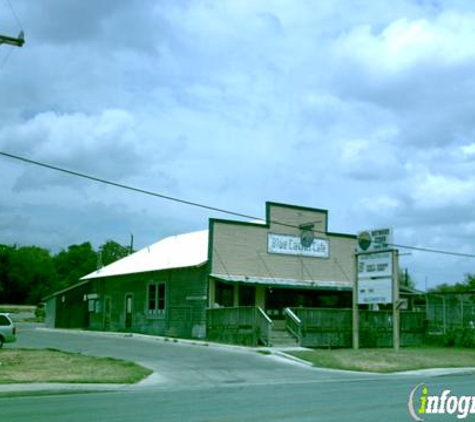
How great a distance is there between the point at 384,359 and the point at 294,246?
12582mm

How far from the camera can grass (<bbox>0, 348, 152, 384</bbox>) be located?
19391 millimetres

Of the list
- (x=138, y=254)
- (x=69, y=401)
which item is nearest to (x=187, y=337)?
(x=138, y=254)

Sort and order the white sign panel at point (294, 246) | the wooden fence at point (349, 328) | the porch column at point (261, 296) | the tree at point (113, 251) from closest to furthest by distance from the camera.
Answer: the wooden fence at point (349, 328), the porch column at point (261, 296), the white sign panel at point (294, 246), the tree at point (113, 251)

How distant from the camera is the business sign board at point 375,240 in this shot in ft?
105

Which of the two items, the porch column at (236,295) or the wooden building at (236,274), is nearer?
the wooden building at (236,274)

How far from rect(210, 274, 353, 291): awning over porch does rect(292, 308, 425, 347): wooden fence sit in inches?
148

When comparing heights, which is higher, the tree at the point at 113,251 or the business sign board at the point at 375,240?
the tree at the point at 113,251

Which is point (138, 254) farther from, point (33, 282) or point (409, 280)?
point (33, 282)

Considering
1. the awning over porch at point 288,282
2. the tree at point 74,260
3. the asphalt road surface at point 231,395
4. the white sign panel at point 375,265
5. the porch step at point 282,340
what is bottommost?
the asphalt road surface at point 231,395

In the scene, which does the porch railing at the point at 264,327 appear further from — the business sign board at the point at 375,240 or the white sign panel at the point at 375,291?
the business sign board at the point at 375,240

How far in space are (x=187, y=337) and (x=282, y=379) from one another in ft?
48.8

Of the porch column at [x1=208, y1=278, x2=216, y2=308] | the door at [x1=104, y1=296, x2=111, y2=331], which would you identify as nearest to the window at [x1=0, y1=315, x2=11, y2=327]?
the porch column at [x1=208, y1=278, x2=216, y2=308]

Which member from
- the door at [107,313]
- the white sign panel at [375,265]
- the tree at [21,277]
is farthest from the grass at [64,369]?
the tree at [21,277]

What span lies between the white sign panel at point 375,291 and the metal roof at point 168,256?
7700 millimetres
